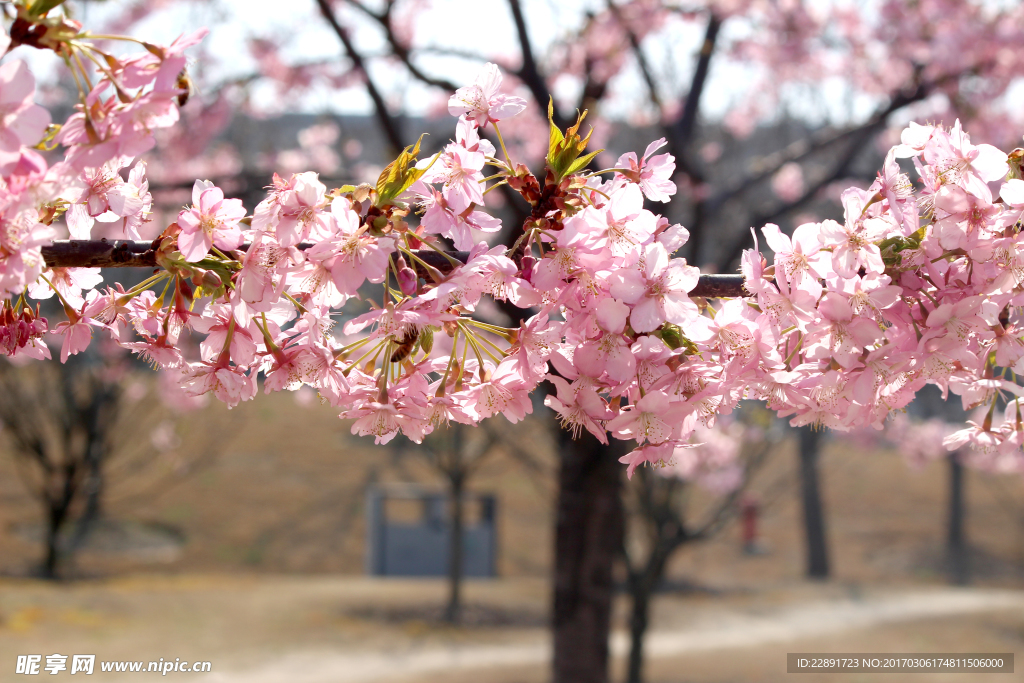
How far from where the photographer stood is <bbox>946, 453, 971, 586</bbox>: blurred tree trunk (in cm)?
1319

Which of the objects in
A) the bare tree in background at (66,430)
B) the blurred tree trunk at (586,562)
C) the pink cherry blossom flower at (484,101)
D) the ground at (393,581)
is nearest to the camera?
the pink cherry blossom flower at (484,101)

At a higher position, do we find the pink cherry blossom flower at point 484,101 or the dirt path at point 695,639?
the pink cherry blossom flower at point 484,101

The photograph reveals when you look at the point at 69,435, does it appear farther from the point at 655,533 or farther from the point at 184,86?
the point at 184,86

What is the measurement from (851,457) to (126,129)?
19920 mm

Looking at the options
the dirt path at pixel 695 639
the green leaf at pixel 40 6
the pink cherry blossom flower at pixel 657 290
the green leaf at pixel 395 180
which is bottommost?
the dirt path at pixel 695 639

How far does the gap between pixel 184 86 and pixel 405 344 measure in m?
0.41

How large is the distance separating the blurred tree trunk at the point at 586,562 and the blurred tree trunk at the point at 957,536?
11.3 metres

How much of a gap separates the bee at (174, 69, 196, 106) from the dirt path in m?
5.83

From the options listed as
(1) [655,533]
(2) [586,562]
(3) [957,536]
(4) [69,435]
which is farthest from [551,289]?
(3) [957,536]

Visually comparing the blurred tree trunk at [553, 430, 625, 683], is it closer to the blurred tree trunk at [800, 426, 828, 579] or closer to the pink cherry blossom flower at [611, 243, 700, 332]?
the pink cherry blossom flower at [611, 243, 700, 332]

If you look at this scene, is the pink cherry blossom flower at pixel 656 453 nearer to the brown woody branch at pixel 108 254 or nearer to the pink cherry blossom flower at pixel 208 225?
the brown woody branch at pixel 108 254

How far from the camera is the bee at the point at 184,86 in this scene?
3.12 ft

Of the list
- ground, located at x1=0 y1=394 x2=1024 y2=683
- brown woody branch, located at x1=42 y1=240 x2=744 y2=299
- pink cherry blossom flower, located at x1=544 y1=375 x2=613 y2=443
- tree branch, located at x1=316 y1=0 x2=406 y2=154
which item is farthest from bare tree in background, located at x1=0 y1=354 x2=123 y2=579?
pink cherry blossom flower, located at x1=544 y1=375 x2=613 y2=443

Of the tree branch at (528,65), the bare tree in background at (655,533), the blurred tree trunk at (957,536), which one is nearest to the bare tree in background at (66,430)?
the bare tree in background at (655,533)
